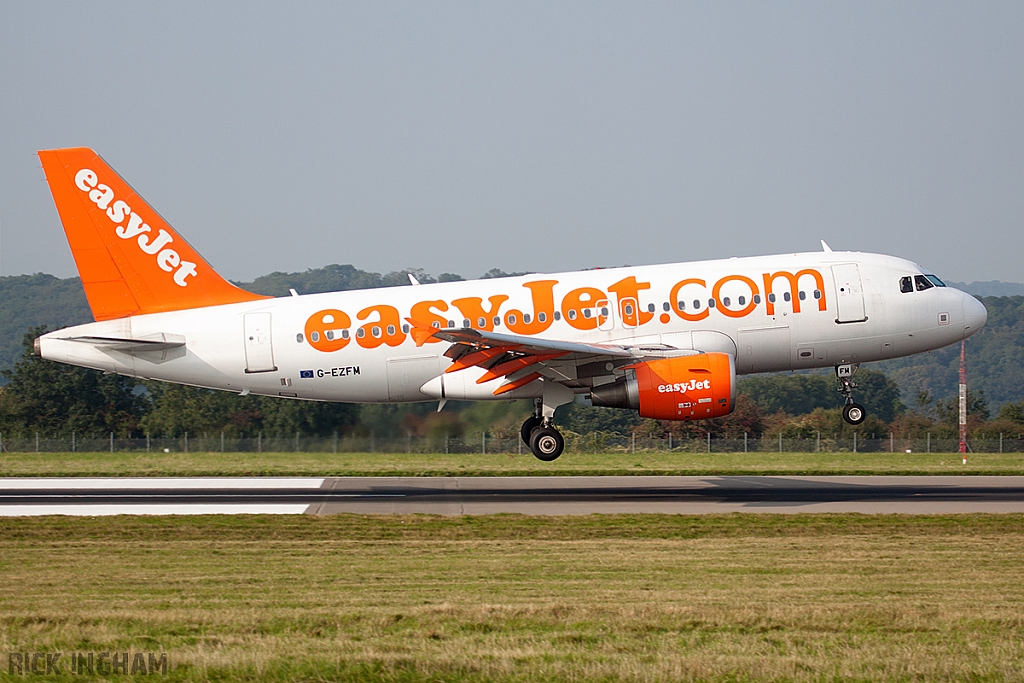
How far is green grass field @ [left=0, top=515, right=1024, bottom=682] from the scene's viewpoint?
39.1 ft

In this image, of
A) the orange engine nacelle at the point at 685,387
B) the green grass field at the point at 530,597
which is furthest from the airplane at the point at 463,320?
the green grass field at the point at 530,597

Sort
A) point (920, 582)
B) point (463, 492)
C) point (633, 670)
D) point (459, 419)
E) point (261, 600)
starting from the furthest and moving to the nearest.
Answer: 1. point (459, 419)
2. point (463, 492)
3. point (920, 582)
4. point (261, 600)
5. point (633, 670)

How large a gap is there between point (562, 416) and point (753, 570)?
37.9 m

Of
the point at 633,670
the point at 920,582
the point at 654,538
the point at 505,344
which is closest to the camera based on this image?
the point at 633,670

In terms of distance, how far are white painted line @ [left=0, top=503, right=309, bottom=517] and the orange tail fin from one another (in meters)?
6.00

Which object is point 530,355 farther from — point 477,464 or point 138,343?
point 477,464

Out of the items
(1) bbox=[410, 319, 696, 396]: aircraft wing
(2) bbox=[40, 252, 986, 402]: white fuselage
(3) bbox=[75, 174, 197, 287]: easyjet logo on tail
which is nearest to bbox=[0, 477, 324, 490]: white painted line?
(2) bbox=[40, 252, 986, 402]: white fuselage

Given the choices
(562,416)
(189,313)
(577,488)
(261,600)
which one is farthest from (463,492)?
(562,416)

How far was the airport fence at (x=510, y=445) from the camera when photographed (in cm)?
4388

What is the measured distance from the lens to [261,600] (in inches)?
604

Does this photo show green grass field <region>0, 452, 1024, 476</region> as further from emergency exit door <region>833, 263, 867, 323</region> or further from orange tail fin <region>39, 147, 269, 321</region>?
emergency exit door <region>833, 263, 867, 323</region>

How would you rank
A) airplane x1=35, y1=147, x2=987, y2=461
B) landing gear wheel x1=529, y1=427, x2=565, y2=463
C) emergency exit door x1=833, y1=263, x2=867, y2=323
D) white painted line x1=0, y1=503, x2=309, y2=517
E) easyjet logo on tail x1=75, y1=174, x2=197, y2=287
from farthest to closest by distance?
1. easyjet logo on tail x1=75, y1=174, x2=197, y2=287
2. landing gear wheel x1=529, y1=427, x2=565, y2=463
3. emergency exit door x1=833, y1=263, x2=867, y2=323
4. airplane x1=35, y1=147, x2=987, y2=461
5. white painted line x1=0, y1=503, x2=309, y2=517

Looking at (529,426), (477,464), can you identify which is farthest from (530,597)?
(477,464)

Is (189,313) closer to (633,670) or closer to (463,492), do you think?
(463,492)
